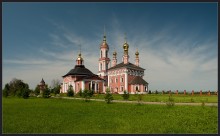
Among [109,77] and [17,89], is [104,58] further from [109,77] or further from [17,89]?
[17,89]

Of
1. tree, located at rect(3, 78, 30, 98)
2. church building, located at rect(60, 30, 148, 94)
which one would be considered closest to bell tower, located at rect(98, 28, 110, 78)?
church building, located at rect(60, 30, 148, 94)

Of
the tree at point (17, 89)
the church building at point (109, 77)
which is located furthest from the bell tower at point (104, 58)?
the tree at point (17, 89)

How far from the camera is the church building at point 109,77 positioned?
2039 inches

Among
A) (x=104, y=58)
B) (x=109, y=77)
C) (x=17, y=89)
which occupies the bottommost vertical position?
(x=17, y=89)

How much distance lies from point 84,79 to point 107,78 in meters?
11.9

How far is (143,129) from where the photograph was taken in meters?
8.61

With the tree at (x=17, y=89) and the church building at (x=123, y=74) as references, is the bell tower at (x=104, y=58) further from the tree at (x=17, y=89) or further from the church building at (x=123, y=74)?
the tree at (x=17, y=89)

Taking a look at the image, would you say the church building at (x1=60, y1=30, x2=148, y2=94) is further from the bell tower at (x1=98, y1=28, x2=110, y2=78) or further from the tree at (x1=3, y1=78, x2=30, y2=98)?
the tree at (x1=3, y1=78, x2=30, y2=98)

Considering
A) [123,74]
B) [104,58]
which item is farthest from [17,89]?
[104,58]

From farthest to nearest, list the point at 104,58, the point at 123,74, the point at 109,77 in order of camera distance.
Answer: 1. the point at 104,58
2. the point at 109,77
3. the point at 123,74

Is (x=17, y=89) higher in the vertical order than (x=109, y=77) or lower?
lower

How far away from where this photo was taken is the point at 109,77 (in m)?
58.1

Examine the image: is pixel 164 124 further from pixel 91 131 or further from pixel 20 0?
pixel 20 0

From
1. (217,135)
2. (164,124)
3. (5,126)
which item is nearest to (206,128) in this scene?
(217,135)
